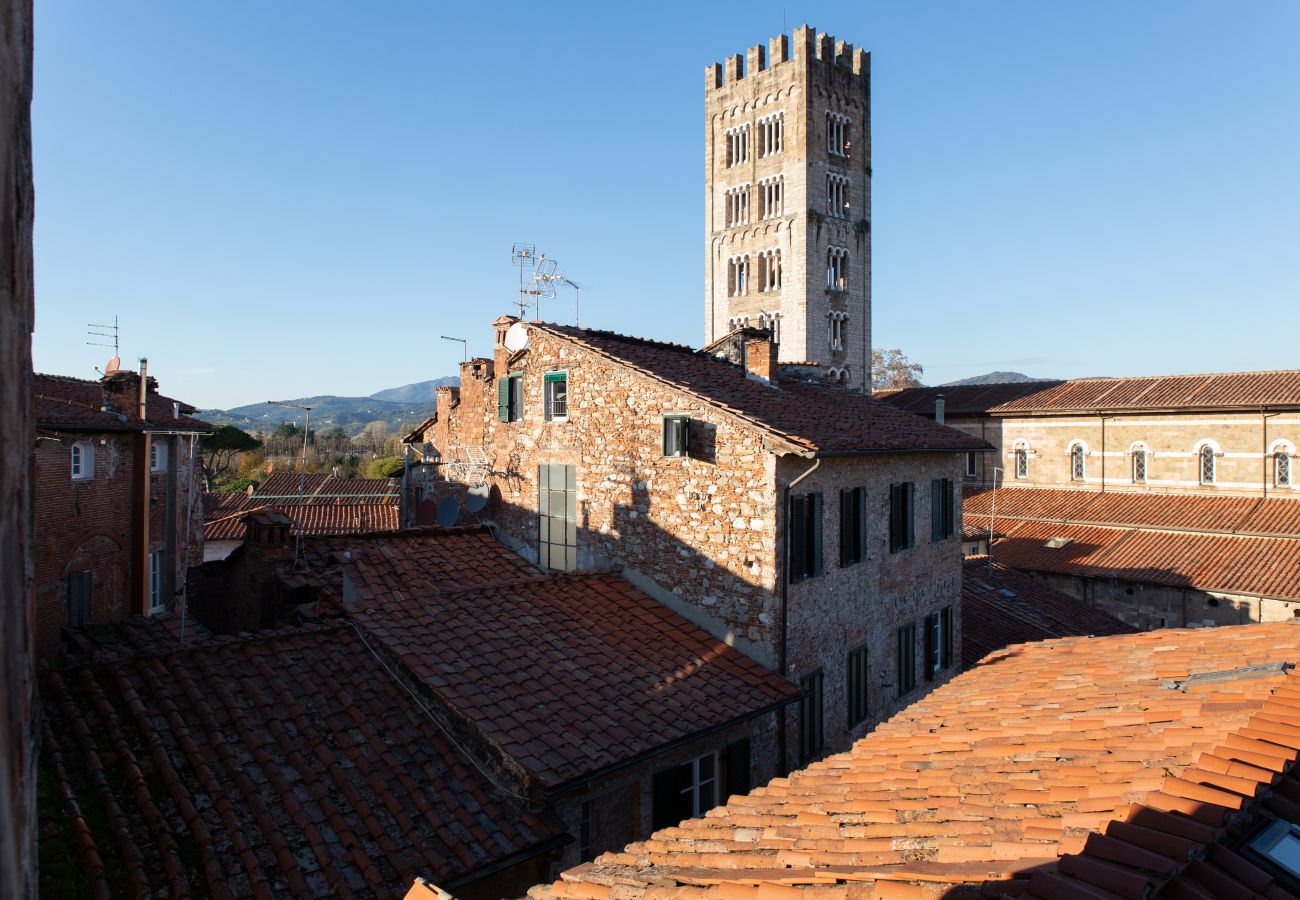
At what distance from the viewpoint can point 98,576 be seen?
662 inches

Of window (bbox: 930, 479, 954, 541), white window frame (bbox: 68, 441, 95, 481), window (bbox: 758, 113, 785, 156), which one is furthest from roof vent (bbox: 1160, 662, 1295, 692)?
window (bbox: 758, 113, 785, 156)

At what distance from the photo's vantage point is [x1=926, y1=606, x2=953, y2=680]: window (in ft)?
56.2

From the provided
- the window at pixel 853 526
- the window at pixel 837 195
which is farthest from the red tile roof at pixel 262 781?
A: the window at pixel 837 195

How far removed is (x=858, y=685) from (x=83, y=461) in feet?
50.7

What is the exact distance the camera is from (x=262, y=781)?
26.4ft

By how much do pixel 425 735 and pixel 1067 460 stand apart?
36.6 metres

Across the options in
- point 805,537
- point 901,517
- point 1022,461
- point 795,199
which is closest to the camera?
point 805,537

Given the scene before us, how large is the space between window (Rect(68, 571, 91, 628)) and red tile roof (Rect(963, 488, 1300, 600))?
28976 millimetres

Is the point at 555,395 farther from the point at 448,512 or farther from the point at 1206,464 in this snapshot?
the point at 1206,464

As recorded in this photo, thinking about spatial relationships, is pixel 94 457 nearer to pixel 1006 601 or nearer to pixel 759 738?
pixel 759 738

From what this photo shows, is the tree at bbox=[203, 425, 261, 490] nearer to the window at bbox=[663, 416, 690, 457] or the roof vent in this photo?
the window at bbox=[663, 416, 690, 457]

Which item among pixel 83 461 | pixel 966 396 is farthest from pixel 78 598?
pixel 966 396

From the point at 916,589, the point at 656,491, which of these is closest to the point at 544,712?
the point at 656,491

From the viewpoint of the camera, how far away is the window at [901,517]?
15.6 meters
